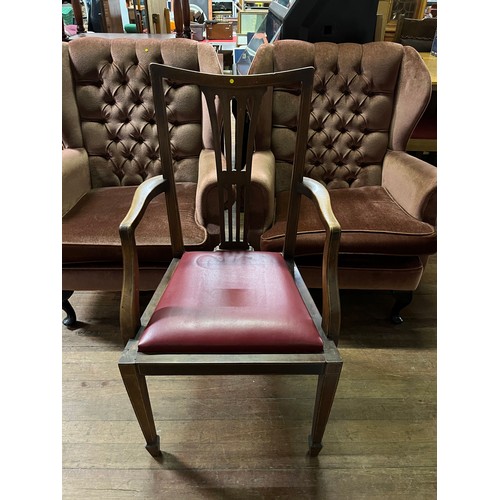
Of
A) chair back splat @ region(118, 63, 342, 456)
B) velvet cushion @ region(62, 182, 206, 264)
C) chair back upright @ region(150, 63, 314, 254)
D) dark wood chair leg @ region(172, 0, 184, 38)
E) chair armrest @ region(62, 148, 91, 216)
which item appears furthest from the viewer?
dark wood chair leg @ region(172, 0, 184, 38)

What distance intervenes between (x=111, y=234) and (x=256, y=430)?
2.86 feet

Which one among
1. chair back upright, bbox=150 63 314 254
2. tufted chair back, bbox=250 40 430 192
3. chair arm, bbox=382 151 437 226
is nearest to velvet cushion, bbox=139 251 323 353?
chair back upright, bbox=150 63 314 254

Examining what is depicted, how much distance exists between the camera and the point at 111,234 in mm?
1400

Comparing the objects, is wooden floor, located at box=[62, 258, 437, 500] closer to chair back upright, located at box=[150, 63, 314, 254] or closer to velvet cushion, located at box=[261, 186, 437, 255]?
velvet cushion, located at box=[261, 186, 437, 255]

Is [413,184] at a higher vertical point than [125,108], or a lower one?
lower

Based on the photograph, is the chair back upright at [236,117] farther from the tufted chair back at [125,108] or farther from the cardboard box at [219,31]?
the cardboard box at [219,31]

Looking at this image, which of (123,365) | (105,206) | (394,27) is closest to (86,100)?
(105,206)

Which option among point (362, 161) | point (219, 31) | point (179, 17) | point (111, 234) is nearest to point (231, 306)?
point (111, 234)

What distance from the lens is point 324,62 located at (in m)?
1.71

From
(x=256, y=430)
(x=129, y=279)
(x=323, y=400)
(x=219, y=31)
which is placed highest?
(x=219, y=31)

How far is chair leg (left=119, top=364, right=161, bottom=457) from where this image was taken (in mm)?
921

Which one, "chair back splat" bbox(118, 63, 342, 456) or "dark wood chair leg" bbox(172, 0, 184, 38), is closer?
"chair back splat" bbox(118, 63, 342, 456)

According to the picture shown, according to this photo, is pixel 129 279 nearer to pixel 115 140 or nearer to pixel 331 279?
pixel 331 279

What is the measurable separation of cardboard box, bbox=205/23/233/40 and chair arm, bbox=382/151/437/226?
8.57ft
